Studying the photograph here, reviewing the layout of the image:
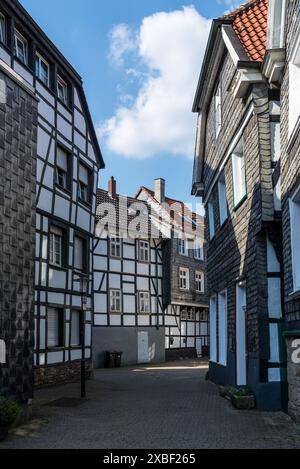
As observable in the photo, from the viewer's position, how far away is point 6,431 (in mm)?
8078

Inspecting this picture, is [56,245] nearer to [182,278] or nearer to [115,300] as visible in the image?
[115,300]

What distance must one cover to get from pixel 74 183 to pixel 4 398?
1146cm

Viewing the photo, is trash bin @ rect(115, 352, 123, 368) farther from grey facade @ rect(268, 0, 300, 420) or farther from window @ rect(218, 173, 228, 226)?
grey facade @ rect(268, 0, 300, 420)

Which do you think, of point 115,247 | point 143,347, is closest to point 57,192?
point 115,247

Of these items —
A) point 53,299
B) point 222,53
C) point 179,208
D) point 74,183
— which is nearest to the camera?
point 222,53

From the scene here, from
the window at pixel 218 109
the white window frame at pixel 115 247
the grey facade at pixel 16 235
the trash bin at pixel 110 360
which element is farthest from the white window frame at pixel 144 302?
the grey facade at pixel 16 235

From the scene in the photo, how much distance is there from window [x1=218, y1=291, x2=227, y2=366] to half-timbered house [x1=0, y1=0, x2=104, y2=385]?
3815 mm

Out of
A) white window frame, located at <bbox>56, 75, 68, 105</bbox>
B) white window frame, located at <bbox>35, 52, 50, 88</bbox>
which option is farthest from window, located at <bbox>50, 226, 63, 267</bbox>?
white window frame, located at <bbox>35, 52, 50, 88</bbox>

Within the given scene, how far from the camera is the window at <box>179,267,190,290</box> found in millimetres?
35188

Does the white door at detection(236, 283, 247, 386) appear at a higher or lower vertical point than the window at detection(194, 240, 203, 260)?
lower

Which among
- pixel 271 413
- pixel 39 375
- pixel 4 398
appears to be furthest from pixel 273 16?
→ pixel 39 375

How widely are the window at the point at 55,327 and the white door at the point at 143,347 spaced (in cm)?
1367

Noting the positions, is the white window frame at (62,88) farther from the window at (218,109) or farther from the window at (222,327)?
the window at (222,327)

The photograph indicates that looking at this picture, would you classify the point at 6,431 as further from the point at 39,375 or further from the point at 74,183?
the point at 74,183
